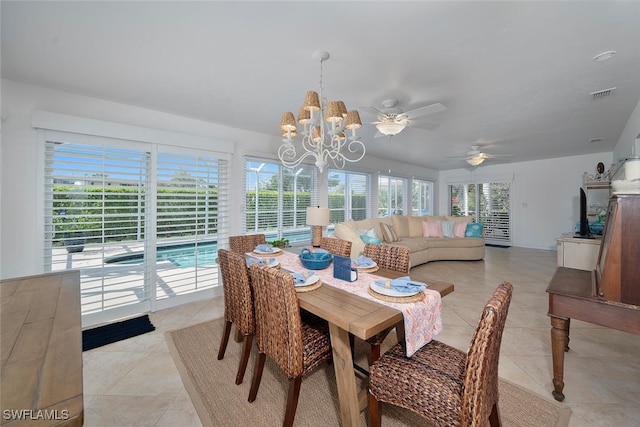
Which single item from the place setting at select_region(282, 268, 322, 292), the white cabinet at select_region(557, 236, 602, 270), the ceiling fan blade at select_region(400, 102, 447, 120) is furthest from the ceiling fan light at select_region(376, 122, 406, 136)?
the white cabinet at select_region(557, 236, 602, 270)

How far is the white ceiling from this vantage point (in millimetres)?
1547

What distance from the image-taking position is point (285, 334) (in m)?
1.41

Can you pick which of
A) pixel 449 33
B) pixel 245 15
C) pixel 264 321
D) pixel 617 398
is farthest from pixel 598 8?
pixel 264 321

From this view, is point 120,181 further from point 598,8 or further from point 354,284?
point 598,8

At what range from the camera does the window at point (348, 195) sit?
5.43m

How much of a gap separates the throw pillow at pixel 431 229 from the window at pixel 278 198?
9.45 feet

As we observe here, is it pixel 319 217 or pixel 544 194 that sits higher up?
pixel 544 194

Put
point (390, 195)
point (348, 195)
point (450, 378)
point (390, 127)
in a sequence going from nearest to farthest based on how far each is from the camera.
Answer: point (450, 378), point (390, 127), point (348, 195), point (390, 195)

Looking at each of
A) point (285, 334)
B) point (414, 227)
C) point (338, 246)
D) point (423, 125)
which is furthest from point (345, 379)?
point (414, 227)

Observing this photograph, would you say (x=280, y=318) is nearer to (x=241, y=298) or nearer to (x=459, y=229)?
(x=241, y=298)

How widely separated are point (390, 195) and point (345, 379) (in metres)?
6.18

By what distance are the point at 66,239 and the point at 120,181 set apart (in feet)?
2.50

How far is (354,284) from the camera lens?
1704mm

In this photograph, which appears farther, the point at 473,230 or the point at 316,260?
the point at 473,230
